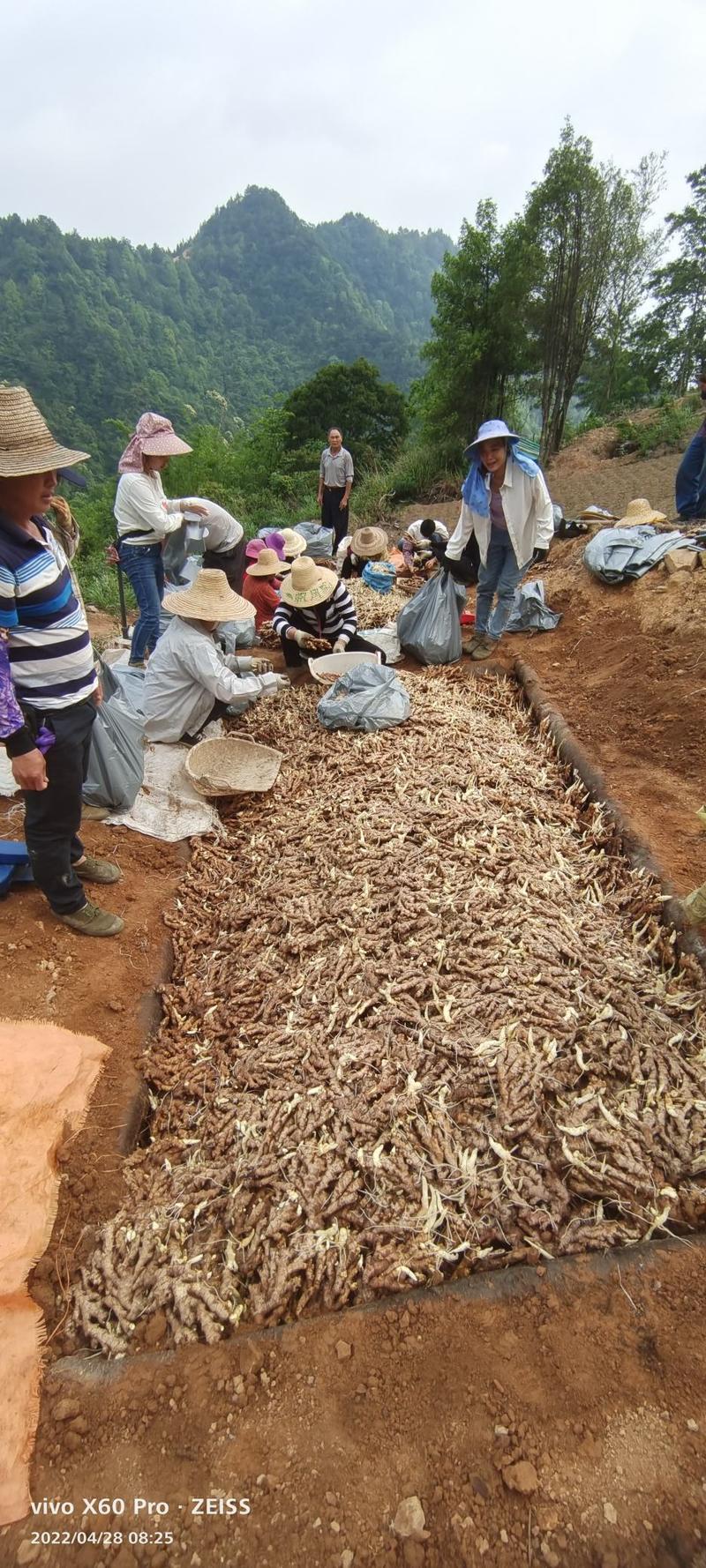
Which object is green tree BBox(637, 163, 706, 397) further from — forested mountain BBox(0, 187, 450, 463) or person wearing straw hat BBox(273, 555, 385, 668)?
person wearing straw hat BBox(273, 555, 385, 668)

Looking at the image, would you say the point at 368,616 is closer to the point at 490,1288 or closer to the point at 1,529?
the point at 1,529

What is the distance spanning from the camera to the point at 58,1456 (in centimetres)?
139

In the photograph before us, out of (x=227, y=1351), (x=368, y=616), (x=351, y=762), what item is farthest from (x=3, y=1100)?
(x=368, y=616)

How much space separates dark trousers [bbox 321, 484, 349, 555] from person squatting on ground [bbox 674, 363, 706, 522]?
3895mm

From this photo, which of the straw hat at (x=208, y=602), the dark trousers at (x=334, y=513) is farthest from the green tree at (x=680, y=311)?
the straw hat at (x=208, y=602)

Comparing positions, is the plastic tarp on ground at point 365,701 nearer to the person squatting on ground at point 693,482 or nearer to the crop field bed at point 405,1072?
the crop field bed at point 405,1072

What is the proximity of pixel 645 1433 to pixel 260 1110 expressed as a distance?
116 centimetres

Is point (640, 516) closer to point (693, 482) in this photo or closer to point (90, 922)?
point (693, 482)

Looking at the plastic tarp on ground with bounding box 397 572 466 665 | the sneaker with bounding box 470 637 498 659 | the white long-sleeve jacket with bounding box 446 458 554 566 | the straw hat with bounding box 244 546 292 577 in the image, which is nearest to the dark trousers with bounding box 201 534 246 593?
the straw hat with bounding box 244 546 292 577

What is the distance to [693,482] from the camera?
6.82 m

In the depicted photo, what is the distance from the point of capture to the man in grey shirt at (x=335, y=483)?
26.9ft

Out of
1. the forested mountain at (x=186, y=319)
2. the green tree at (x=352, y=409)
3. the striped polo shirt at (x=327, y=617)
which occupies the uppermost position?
the forested mountain at (x=186, y=319)

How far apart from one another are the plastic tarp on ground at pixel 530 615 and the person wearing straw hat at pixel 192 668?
251cm

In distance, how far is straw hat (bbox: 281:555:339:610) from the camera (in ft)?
15.1
